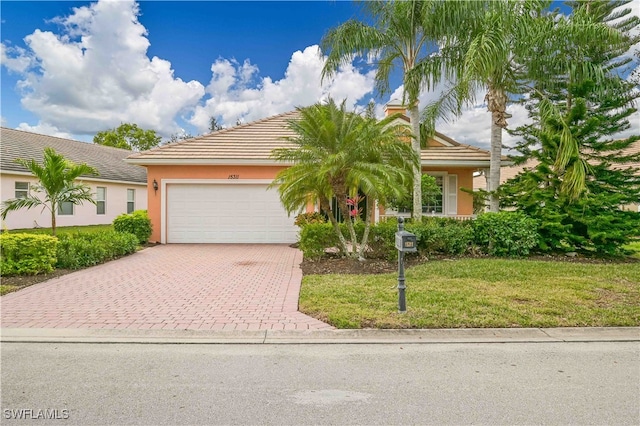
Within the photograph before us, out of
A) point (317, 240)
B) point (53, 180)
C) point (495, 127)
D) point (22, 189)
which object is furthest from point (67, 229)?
point (495, 127)

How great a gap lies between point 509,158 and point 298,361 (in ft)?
43.0

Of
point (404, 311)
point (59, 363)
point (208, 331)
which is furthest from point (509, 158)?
point (59, 363)

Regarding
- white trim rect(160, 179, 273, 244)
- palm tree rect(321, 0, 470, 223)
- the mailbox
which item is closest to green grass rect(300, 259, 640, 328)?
the mailbox

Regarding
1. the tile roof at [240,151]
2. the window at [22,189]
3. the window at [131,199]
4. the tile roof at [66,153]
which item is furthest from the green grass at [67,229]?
the tile roof at [240,151]

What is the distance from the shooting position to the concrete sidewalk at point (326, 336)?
4242mm

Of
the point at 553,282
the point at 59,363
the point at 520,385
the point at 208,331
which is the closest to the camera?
the point at 520,385

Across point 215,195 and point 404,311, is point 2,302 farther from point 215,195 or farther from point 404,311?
point 215,195

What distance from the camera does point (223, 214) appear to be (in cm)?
1336

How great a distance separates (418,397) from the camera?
3008 mm

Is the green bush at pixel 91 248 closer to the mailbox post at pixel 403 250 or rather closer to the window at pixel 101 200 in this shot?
the mailbox post at pixel 403 250

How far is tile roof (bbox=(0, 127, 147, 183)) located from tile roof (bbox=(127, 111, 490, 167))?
4.20 metres

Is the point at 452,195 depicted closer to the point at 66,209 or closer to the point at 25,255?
the point at 25,255

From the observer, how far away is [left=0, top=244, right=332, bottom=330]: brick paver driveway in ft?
15.8

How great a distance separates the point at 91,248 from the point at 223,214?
5.02 m
